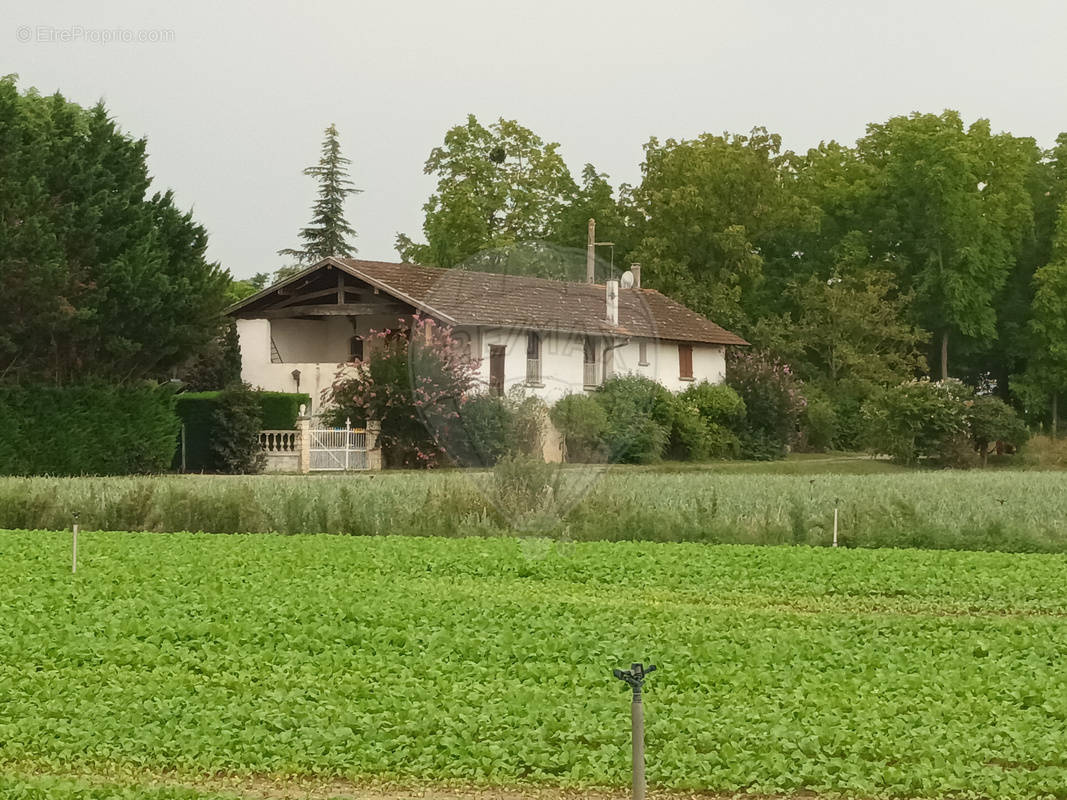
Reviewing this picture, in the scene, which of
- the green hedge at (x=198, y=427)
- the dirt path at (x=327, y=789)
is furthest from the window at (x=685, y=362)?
the dirt path at (x=327, y=789)

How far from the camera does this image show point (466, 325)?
45500 mm

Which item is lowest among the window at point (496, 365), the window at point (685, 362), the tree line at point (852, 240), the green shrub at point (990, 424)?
the green shrub at point (990, 424)

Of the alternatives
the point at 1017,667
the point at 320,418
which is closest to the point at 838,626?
the point at 1017,667

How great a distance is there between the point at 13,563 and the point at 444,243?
4413 centimetres

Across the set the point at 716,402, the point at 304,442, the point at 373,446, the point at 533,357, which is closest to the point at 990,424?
the point at 716,402

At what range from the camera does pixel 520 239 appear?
63.6 meters

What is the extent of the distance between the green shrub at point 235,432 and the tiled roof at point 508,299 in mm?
6572

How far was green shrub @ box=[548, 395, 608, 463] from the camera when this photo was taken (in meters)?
32.4

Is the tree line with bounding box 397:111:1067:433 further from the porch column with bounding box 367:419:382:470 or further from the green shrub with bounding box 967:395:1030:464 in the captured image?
the porch column with bounding box 367:419:382:470

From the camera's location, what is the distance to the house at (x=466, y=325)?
42.8m

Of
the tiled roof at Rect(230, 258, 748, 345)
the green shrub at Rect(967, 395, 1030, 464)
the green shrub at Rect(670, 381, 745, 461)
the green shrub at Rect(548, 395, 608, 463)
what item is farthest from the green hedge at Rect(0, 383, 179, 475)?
the green shrub at Rect(967, 395, 1030, 464)

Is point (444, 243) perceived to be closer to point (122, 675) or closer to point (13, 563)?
point (13, 563)

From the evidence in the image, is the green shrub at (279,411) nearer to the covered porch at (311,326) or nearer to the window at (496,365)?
the covered porch at (311,326)

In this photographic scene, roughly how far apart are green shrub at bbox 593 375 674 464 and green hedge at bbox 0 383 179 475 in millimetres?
12411
